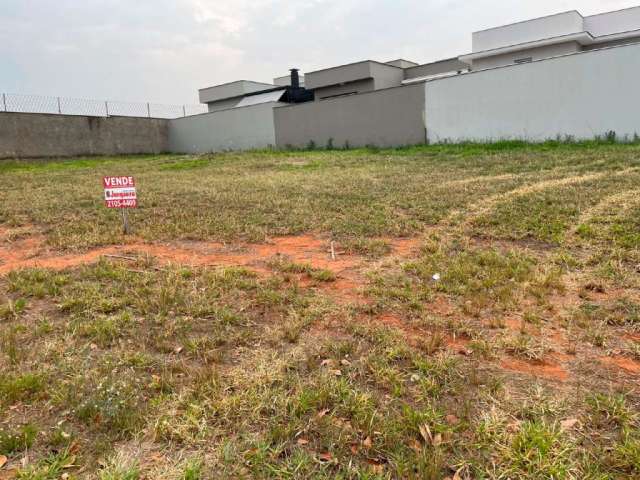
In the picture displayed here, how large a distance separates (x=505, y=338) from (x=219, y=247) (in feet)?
10.1

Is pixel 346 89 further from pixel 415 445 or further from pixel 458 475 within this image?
pixel 458 475

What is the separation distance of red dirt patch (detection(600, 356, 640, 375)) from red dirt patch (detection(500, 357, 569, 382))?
265 mm

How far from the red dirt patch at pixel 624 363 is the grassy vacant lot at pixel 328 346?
0.03ft

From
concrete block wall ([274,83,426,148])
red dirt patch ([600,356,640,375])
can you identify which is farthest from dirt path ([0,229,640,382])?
concrete block wall ([274,83,426,148])

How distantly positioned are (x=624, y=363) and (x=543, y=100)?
521 inches

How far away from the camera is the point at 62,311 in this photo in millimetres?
3162

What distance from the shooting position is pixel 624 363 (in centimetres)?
235

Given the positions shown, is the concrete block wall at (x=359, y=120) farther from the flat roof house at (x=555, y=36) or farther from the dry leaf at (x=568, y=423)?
the dry leaf at (x=568, y=423)

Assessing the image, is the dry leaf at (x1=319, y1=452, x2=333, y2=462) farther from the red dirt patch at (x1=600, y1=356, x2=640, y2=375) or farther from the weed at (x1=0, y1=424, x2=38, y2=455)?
the red dirt patch at (x1=600, y1=356, x2=640, y2=375)

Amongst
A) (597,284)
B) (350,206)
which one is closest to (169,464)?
(597,284)

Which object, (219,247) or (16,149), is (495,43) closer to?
(219,247)

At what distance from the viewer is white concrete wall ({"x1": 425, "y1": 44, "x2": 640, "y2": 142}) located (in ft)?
40.3

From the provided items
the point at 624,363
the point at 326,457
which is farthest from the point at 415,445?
the point at 624,363

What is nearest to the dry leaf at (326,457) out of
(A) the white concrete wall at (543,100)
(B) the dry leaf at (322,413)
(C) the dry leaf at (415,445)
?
(B) the dry leaf at (322,413)
